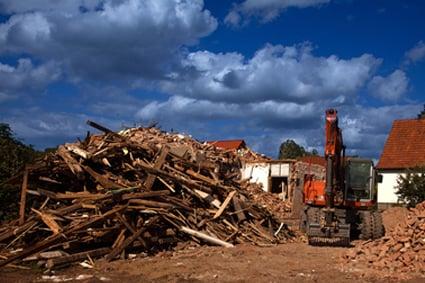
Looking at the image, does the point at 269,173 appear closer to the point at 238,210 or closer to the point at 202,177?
the point at 202,177

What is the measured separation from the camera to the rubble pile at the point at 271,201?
2320cm

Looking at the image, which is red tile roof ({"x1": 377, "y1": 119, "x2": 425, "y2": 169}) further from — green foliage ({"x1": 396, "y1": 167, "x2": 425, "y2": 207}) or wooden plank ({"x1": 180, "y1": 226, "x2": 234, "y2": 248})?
wooden plank ({"x1": 180, "y1": 226, "x2": 234, "y2": 248})

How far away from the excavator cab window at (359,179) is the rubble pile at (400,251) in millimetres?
3859

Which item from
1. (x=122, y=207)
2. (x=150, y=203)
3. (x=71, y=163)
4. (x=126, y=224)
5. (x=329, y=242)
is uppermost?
(x=71, y=163)

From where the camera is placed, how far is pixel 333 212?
15703 millimetres

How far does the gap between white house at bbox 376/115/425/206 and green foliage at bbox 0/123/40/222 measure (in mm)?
23866

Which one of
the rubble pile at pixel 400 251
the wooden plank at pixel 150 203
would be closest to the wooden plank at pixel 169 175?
the wooden plank at pixel 150 203

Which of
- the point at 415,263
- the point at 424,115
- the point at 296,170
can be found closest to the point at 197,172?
the point at 415,263

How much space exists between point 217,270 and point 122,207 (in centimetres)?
337

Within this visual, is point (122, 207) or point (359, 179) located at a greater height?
point (359, 179)

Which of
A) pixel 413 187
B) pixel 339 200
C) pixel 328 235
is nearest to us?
pixel 328 235

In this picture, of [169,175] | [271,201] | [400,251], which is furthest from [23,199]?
[271,201]

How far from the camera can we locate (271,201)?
2386cm

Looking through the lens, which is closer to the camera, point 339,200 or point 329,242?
point 329,242
